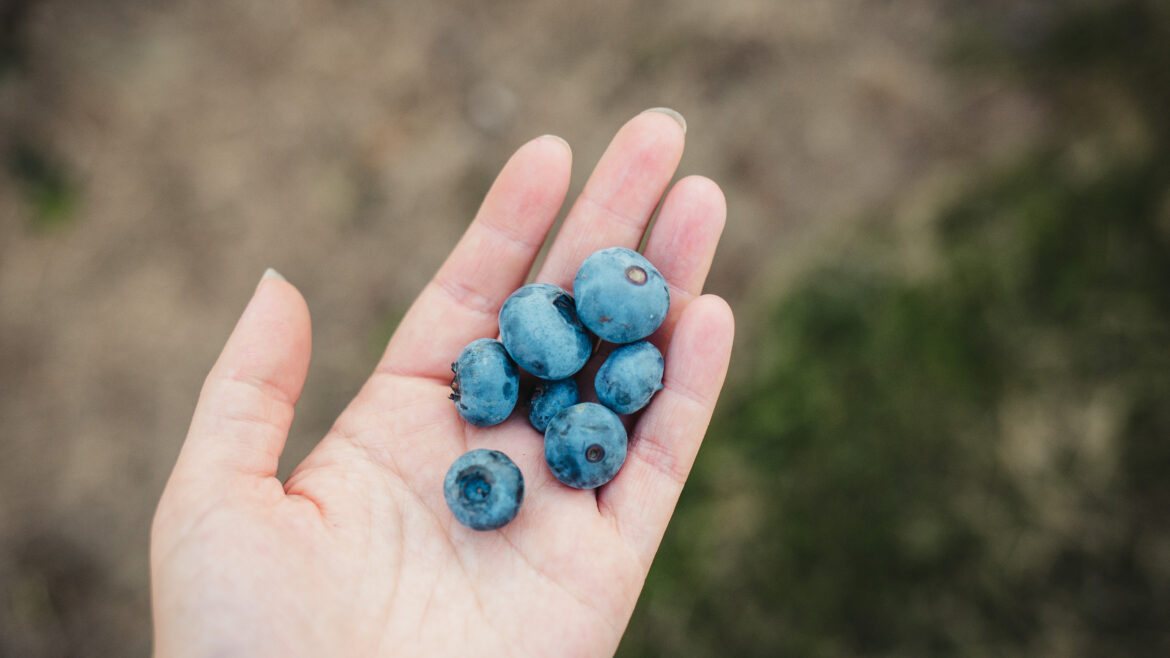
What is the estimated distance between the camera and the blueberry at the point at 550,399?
2629 millimetres

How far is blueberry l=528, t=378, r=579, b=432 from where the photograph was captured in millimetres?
2629

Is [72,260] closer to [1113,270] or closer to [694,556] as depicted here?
[694,556]

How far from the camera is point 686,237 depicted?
289cm

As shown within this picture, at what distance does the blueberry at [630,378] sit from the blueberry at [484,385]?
344 mm

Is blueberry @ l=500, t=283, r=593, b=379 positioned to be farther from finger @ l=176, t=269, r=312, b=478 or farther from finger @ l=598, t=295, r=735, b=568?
finger @ l=176, t=269, r=312, b=478

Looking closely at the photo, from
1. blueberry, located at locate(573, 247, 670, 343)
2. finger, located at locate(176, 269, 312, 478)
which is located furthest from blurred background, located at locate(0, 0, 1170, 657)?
finger, located at locate(176, 269, 312, 478)

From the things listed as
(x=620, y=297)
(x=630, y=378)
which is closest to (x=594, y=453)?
(x=630, y=378)

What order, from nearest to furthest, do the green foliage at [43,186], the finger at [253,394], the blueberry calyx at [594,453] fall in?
1. the finger at [253,394]
2. the blueberry calyx at [594,453]
3. the green foliage at [43,186]

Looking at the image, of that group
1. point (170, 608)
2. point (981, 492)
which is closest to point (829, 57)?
point (981, 492)

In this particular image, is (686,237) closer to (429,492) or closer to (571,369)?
(571,369)

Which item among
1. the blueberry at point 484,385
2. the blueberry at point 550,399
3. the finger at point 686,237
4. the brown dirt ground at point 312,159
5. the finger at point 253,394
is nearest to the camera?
the finger at point 253,394

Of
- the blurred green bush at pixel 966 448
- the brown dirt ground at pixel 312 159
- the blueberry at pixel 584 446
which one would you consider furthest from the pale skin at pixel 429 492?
the brown dirt ground at pixel 312 159

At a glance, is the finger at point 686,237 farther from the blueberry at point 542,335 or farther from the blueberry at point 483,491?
the blueberry at point 483,491

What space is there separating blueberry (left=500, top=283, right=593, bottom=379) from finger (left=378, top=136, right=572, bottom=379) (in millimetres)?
421
